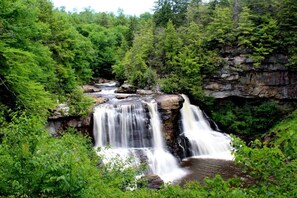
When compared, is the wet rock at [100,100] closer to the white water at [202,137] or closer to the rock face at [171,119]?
the rock face at [171,119]

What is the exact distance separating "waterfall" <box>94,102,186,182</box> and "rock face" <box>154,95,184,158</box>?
41 cm

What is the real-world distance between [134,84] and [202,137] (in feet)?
27.9

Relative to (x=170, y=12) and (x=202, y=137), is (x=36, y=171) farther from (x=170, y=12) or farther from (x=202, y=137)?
(x=170, y=12)

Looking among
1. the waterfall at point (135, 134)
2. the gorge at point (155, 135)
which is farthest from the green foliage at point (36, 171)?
the waterfall at point (135, 134)

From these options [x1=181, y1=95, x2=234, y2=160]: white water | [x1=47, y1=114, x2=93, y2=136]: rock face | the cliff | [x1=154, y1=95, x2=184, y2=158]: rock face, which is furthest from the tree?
[x1=47, y1=114, x2=93, y2=136]: rock face

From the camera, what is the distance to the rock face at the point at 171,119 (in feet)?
64.8

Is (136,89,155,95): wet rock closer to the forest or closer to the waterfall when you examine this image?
the forest

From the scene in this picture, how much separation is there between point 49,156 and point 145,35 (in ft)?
81.9

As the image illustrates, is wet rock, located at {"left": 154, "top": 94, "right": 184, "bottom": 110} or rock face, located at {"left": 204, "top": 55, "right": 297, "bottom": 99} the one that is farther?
rock face, located at {"left": 204, "top": 55, "right": 297, "bottom": 99}

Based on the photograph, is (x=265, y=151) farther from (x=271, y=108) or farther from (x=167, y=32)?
(x=167, y=32)

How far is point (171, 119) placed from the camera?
2025cm

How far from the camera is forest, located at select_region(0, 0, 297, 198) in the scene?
5.32 m

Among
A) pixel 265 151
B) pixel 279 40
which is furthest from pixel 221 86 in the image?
pixel 265 151

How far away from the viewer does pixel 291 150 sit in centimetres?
473
